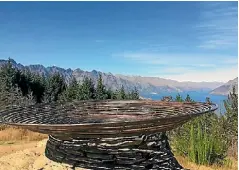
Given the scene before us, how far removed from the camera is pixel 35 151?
256 inches

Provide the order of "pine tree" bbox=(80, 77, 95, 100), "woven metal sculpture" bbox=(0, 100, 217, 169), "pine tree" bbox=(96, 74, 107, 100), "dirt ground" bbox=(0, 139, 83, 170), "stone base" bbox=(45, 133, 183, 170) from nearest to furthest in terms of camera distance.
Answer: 1. "woven metal sculpture" bbox=(0, 100, 217, 169)
2. "stone base" bbox=(45, 133, 183, 170)
3. "dirt ground" bbox=(0, 139, 83, 170)
4. "pine tree" bbox=(80, 77, 95, 100)
5. "pine tree" bbox=(96, 74, 107, 100)

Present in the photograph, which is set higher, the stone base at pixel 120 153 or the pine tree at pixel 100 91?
the pine tree at pixel 100 91

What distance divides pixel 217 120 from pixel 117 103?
14940mm

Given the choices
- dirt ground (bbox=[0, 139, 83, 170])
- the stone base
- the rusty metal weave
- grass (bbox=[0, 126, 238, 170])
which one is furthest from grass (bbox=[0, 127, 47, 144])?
the stone base

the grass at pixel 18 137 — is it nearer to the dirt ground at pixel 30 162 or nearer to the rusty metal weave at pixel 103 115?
the dirt ground at pixel 30 162

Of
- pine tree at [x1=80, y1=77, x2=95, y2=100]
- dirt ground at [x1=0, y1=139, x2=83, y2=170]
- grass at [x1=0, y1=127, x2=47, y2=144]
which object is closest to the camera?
dirt ground at [x1=0, y1=139, x2=83, y2=170]

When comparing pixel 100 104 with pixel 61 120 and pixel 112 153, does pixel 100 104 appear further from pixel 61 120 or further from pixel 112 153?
pixel 112 153

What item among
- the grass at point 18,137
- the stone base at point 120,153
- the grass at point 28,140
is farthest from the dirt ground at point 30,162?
the grass at point 18,137

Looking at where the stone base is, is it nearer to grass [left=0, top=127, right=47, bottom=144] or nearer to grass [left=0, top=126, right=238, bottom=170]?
grass [left=0, top=126, right=238, bottom=170]

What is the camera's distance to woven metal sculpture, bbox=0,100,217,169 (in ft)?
11.9

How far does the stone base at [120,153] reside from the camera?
4.14 m

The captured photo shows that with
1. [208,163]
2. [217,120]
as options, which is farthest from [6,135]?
[217,120]

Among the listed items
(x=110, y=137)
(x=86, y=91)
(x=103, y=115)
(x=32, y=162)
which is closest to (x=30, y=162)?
(x=32, y=162)

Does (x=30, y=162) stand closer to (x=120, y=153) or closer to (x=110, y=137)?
(x=120, y=153)
